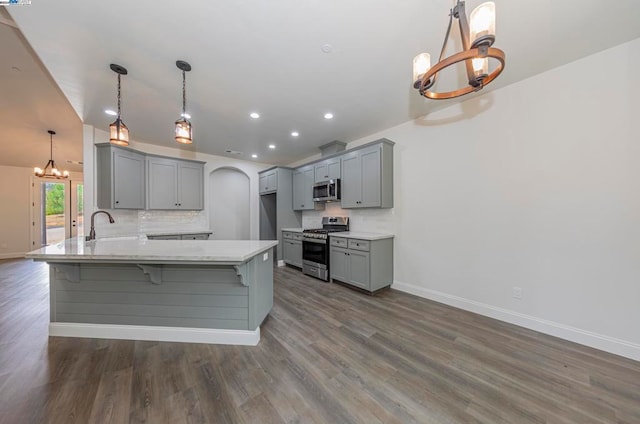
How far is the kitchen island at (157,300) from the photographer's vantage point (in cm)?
225

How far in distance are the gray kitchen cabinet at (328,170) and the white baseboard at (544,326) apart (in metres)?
2.50

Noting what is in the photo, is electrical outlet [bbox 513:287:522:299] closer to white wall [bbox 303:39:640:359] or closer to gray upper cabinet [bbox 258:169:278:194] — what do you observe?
white wall [bbox 303:39:640:359]

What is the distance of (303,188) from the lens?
5.26 m

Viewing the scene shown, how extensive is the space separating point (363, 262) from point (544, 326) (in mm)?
2109

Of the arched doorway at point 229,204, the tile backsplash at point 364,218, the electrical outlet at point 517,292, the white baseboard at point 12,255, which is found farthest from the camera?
the white baseboard at point 12,255

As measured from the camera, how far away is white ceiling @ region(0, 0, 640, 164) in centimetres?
167

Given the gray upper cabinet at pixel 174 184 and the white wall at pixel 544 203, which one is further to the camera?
the gray upper cabinet at pixel 174 184

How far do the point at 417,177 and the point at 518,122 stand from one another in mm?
1308

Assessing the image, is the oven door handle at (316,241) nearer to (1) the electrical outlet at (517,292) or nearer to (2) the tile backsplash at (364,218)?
(2) the tile backsplash at (364,218)

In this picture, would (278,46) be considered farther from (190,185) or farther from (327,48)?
(190,185)

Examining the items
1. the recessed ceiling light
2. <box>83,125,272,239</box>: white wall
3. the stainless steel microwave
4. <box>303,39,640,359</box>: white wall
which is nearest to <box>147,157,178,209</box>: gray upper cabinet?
<box>83,125,272,239</box>: white wall

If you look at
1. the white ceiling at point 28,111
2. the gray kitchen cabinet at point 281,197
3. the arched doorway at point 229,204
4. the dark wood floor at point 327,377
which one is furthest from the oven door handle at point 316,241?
the white ceiling at point 28,111

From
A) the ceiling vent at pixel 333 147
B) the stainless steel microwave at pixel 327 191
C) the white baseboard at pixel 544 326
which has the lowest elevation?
the white baseboard at pixel 544 326

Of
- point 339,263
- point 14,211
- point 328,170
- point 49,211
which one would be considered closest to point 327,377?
point 339,263
